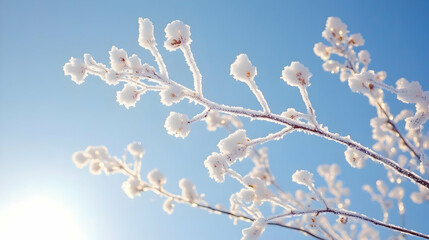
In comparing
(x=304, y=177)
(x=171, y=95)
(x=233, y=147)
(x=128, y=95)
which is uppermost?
(x=128, y=95)

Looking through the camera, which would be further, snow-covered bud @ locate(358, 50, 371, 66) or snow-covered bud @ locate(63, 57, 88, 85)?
snow-covered bud @ locate(358, 50, 371, 66)

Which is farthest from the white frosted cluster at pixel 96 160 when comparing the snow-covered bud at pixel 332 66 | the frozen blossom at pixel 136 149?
the snow-covered bud at pixel 332 66

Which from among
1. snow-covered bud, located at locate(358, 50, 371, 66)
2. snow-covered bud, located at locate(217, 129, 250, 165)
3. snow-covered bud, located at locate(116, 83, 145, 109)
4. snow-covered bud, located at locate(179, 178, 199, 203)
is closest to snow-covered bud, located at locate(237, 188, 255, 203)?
snow-covered bud, located at locate(217, 129, 250, 165)

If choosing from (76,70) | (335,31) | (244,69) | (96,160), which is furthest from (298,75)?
(96,160)

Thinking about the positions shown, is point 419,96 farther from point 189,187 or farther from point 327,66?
point 189,187

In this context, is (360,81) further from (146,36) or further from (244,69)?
(146,36)

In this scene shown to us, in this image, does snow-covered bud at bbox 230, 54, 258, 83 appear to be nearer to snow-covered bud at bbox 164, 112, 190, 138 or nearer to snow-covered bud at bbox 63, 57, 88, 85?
snow-covered bud at bbox 164, 112, 190, 138
